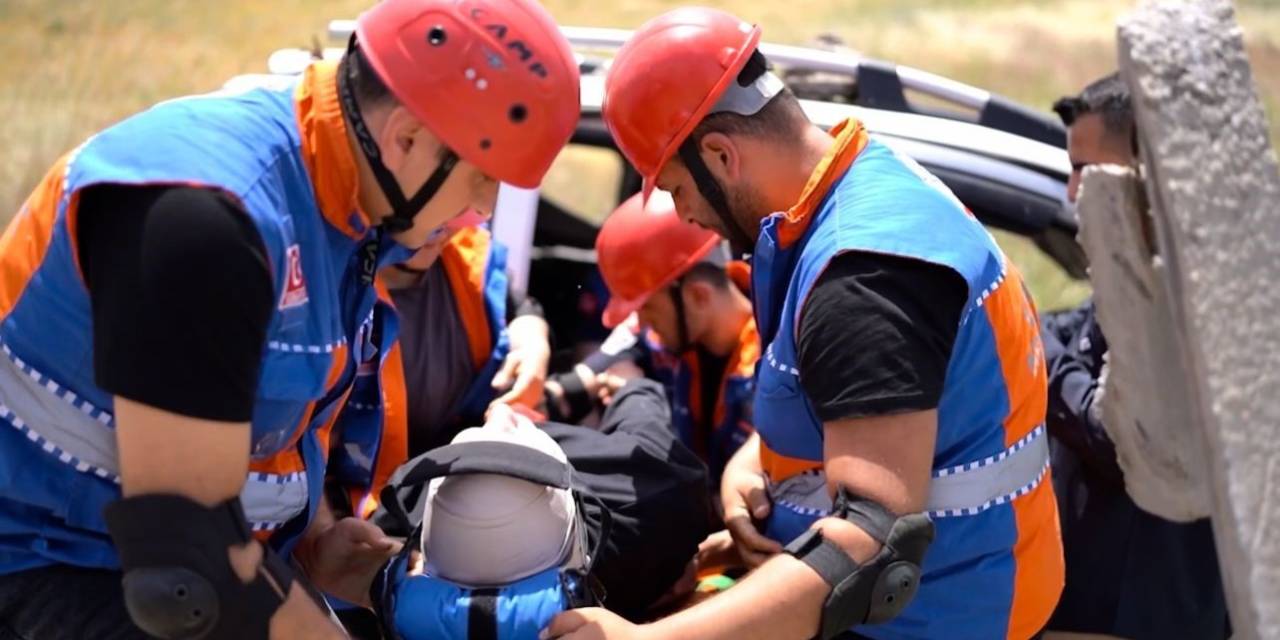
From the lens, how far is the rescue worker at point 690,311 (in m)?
4.01

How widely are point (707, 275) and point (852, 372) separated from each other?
1.84 m

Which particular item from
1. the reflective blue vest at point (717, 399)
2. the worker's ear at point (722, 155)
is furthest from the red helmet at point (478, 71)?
the reflective blue vest at point (717, 399)

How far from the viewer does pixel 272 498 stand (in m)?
2.45

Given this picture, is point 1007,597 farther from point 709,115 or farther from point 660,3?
point 660,3

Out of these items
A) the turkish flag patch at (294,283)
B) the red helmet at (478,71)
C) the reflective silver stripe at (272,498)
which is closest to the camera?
the turkish flag patch at (294,283)

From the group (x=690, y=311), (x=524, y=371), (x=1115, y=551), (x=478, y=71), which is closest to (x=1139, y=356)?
(x=478, y=71)

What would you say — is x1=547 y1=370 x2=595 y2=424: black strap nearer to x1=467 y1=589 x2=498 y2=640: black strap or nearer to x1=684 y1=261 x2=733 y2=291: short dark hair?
x1=684 y1=261 x2=733 y2=291: short dark hair

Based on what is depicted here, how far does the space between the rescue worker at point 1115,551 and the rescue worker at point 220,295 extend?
1.75m

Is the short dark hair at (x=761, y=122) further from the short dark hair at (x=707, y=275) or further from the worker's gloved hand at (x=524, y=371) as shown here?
the short dark hair at (x=707, y=275)

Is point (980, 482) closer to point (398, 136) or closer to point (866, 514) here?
point (866, 514)

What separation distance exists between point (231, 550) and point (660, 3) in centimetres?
1734

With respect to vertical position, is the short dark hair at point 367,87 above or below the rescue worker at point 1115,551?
above

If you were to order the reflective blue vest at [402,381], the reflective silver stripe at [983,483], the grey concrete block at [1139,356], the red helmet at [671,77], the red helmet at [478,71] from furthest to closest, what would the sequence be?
the reflective blue vest at [402,381], the red helmet at [671,77], the reflective silver stripe at [983,483], the red helmet at [478,71], the grey concrete block at [1139,356]

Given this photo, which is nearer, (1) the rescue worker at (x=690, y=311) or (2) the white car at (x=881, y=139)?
(2) the white car at (x=881, y=139)
